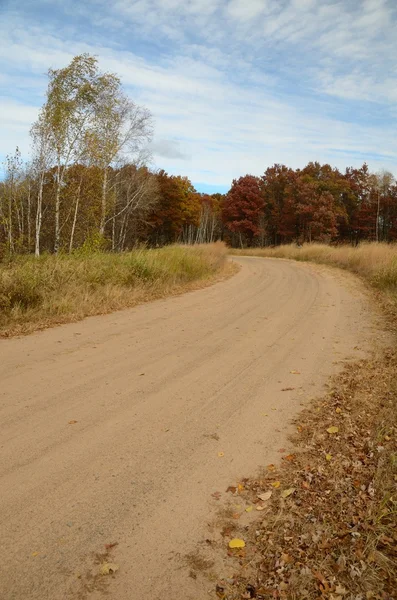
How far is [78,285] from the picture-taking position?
9867 millimetres

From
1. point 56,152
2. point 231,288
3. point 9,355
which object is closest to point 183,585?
point 9,355

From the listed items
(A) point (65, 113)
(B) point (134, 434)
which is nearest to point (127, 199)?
(A) point (65, 113)

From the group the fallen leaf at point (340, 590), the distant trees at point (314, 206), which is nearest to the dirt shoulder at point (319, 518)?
the fallen leaf at point (340, 590)

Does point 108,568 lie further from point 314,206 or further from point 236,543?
point 314,206

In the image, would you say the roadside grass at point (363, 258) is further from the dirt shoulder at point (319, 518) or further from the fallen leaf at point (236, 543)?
the fallen leaf at point (236, 543)

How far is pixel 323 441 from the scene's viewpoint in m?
4.01

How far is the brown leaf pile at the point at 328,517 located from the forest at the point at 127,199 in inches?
360

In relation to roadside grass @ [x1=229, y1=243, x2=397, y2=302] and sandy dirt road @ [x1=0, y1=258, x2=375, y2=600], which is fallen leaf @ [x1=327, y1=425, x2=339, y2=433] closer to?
sandy dirt road @ [x1=0, y1=258, x2=375, y2=600]

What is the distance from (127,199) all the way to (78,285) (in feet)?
71.8

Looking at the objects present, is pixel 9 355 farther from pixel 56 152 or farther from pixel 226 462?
pixel 56 152

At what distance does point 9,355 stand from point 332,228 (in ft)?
130

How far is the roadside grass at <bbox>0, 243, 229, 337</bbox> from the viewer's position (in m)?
8.01

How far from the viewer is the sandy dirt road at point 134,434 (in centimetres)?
252

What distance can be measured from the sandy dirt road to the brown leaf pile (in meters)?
0.28
